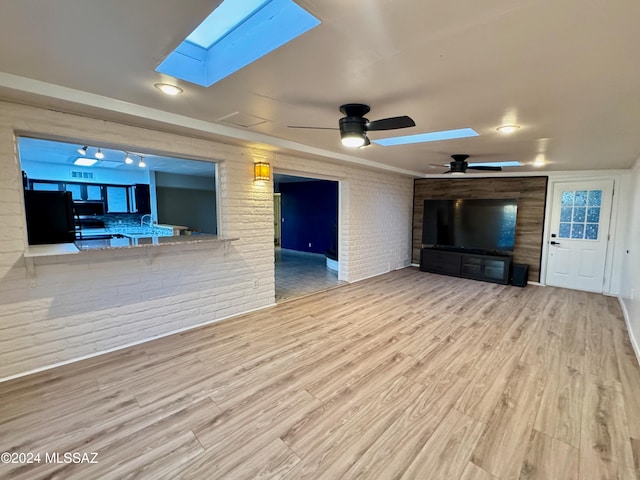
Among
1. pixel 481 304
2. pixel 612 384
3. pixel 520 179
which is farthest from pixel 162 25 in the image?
pixel 520 179

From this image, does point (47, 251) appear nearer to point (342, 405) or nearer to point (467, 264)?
point (342, 405)

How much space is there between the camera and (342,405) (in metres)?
2.21

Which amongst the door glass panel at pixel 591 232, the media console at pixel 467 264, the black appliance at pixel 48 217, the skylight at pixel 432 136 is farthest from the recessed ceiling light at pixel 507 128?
the black appliance at pixel 48 217

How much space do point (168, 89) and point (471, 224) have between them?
20.1ft

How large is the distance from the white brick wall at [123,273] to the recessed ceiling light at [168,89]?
966 mm

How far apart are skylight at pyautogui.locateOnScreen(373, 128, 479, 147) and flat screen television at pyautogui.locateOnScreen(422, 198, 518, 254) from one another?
334cm

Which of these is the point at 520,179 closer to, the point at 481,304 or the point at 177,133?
the point at 481,304

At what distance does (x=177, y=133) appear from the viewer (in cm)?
314

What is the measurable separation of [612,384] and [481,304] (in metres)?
2.05

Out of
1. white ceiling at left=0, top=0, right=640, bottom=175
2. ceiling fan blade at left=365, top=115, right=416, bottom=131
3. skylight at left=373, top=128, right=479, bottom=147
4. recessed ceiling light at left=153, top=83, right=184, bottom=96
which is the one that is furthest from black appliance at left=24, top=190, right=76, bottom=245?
skylight at left=373, top=128, right=479, bottom=147

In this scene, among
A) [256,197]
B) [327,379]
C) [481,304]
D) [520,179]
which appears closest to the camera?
[327,379]

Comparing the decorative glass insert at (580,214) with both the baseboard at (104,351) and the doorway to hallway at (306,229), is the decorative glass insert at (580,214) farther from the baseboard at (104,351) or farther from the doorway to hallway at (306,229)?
the baseboard at (104,351)

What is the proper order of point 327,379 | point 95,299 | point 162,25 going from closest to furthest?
point 162,25 < point 327,379 < point 95,299

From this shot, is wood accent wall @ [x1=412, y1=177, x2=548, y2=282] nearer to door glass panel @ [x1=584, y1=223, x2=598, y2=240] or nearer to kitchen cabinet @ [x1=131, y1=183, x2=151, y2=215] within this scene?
door glass panel @ [x1=584, y1=223, x2=598, y2=240]
